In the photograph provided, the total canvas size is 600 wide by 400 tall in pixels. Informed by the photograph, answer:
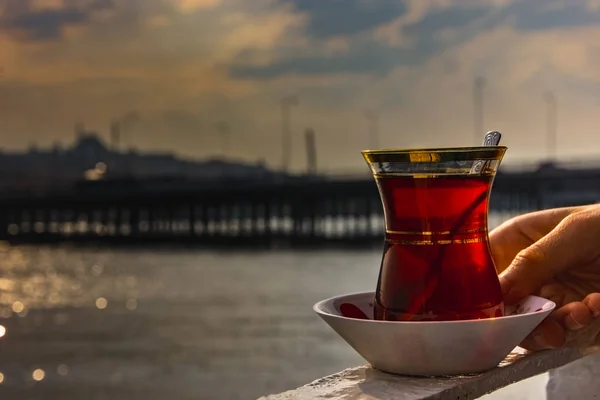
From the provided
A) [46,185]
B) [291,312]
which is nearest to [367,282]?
[291,312]

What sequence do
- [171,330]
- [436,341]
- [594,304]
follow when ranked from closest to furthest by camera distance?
[436,341] → [594,304] → [171,330]

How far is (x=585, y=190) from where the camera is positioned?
6206cm

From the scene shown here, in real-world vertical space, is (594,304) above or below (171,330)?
above

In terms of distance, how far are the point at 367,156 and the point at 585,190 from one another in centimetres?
6322

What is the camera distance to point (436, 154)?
1.32 metres

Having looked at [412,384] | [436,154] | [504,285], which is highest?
[436,154]

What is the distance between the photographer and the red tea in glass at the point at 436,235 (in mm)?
1336

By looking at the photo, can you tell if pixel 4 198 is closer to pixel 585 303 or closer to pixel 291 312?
pixel 291 312

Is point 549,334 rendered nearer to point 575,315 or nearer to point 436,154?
point 575,315

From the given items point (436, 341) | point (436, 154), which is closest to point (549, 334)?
point (436, 341)

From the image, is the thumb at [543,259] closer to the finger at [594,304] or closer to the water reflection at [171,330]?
the finger at [594,304]

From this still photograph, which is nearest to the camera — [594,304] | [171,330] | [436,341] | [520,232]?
[436,341]

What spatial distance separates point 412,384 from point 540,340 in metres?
0.25

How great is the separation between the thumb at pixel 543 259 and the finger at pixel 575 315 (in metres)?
0.09
